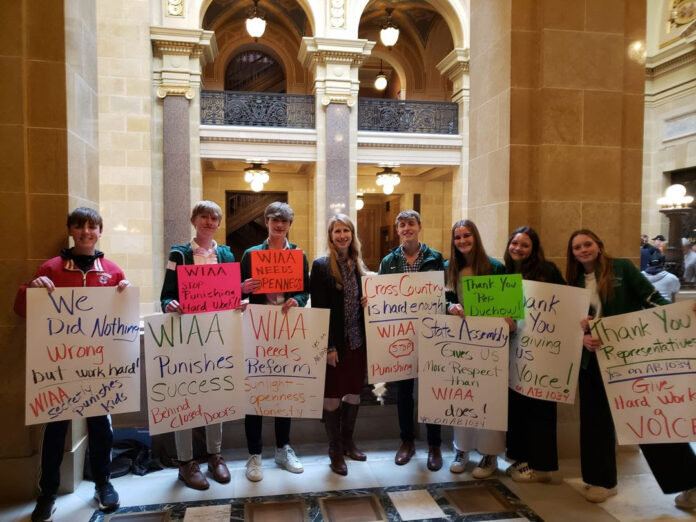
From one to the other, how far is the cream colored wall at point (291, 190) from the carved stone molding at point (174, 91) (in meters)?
3.87

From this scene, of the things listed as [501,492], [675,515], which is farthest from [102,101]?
[675,515]

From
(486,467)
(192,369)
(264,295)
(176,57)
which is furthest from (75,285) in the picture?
(176,57)

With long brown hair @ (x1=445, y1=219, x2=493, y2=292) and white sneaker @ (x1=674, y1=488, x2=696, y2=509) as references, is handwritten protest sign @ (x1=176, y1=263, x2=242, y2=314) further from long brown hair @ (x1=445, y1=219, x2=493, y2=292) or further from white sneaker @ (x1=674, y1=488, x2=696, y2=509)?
white sneaker @ (x1=674, y1=488, x2=696, y2=509)

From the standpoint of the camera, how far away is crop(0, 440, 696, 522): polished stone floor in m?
2.65

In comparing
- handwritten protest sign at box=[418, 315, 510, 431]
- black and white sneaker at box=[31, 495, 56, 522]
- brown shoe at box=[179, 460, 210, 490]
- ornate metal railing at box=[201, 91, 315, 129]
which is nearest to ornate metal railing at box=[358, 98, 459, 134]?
ornate metal railing at box=[201, 91, 315, 129]

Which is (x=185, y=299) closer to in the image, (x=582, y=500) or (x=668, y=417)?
(x=582, y=500)

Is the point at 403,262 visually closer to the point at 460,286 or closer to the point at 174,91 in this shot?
the point at 460,286

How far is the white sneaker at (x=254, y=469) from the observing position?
116 inches

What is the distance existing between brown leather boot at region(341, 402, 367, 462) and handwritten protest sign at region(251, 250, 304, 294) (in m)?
0.93

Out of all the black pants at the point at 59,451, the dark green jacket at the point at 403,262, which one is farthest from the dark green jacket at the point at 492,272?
the black pants at the point at 59,451

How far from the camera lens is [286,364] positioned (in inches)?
117

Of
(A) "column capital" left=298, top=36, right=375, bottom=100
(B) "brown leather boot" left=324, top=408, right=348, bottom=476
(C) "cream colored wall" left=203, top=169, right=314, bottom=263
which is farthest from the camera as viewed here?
(C) "cream colored wall" left=203, top=169, right=314, bottom=263

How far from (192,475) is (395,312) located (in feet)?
5.41

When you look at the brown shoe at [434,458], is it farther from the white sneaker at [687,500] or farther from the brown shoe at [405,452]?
the white sneaker at [687,500]
